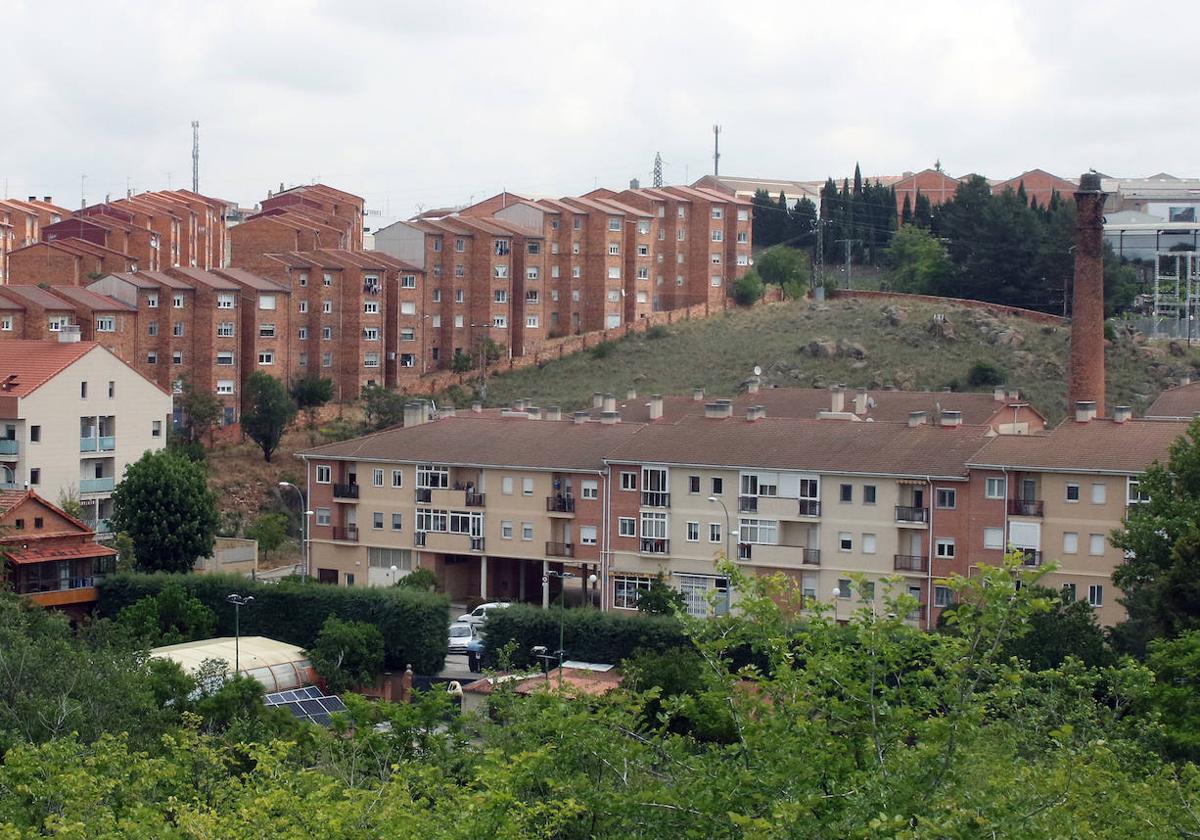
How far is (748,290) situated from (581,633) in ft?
170

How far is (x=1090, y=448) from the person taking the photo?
46.8 metres

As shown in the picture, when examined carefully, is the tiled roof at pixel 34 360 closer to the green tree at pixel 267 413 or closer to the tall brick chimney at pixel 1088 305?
the green tree at pixel 267 413

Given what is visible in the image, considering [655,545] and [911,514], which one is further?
[655,545]

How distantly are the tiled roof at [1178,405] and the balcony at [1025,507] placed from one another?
30.6 ft

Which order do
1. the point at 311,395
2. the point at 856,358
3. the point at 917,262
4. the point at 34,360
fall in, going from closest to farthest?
the point at 34,360
the point at 311,395
the point at 856,358
the point at 917,262

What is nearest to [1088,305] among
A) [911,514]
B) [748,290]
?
[911,514]

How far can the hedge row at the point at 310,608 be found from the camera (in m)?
43.7

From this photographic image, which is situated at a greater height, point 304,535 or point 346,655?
point 304,535

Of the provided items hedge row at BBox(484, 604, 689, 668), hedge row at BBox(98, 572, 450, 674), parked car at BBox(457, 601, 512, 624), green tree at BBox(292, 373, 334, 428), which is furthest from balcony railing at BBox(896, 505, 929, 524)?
green tree at BBox(292, 373, 334, 428)

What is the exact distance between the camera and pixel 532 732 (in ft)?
72.2

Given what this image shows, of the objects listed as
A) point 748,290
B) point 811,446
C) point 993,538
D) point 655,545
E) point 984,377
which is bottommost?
point 655,545

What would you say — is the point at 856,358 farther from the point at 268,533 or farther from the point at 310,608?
the point at 310,608

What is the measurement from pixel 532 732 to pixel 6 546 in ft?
87.7

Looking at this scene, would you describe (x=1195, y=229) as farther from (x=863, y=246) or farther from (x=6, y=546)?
(x=6, y=546)
